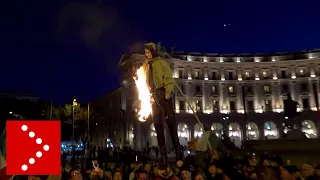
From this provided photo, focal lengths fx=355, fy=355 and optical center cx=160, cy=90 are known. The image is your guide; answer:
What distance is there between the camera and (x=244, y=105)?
72.6 m

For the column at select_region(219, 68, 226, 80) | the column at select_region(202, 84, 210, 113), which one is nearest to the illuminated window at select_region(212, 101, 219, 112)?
the column at select_region(202, 84, 210, 113)

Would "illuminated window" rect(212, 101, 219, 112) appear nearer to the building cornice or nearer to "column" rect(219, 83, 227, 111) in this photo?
"column" rect(219, 83, 227, 111)

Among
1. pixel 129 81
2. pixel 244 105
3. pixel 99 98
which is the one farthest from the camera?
pixel 99 98

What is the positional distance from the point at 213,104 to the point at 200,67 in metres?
8.16

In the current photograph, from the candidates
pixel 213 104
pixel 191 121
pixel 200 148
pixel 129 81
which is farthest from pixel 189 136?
pixel 200 148

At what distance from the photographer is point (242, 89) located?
7544 centimetres

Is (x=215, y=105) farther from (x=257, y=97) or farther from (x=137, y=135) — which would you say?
(x=137, y=135)

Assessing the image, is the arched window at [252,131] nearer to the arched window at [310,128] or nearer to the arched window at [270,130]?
the arched window at [270,130]

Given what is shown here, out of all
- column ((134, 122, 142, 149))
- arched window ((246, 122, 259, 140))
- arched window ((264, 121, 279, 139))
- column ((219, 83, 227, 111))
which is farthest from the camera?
column ((219, 83, 227, 111))

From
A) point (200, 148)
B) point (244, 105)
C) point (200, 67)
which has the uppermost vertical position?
point (200, 67)

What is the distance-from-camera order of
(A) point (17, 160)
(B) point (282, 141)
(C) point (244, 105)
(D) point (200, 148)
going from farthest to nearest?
(C) point (244, 105) → (B) point (282, 141) → (D) point (200, 148) → (A) point (17, 160)

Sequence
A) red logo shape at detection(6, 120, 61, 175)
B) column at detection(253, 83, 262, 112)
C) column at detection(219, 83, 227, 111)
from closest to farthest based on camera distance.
Answer: 1. red logo shape at detection(6, 120, 61, 175)
2. column at detection(219, 83, 227, 111)
3. column at detection(253, 83, 262, 112)

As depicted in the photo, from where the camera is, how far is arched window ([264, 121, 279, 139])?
69375 mm

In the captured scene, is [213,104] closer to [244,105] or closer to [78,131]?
[244,105]
